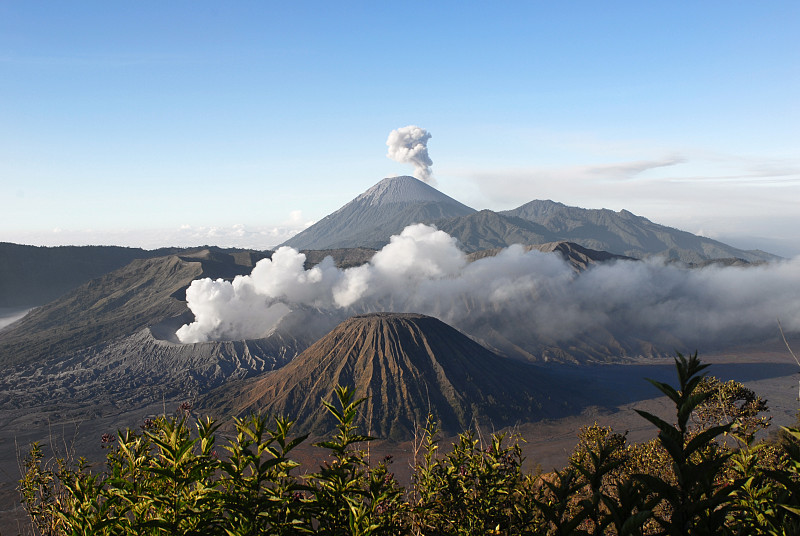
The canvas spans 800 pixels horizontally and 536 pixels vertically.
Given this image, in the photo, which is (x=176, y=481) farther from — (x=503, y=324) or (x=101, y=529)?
(x=503, y=324)

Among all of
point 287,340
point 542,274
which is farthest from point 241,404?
point 542,274

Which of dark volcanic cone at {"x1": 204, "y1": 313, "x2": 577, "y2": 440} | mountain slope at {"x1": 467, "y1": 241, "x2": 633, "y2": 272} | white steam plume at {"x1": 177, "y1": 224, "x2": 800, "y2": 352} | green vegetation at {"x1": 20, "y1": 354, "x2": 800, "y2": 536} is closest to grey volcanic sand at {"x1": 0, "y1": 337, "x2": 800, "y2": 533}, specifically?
dark volcanic cone at {"x1": 204, "y1": 313, "x2": 577, "y2": 440}

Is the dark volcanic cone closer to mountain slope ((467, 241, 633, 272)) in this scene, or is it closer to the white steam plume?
the white steam plume

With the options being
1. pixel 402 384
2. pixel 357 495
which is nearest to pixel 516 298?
pixel 402 384

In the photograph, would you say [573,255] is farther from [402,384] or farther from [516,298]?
[402,384]

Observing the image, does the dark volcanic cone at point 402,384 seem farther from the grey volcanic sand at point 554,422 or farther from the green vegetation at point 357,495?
the green vegetation at point 357,495
